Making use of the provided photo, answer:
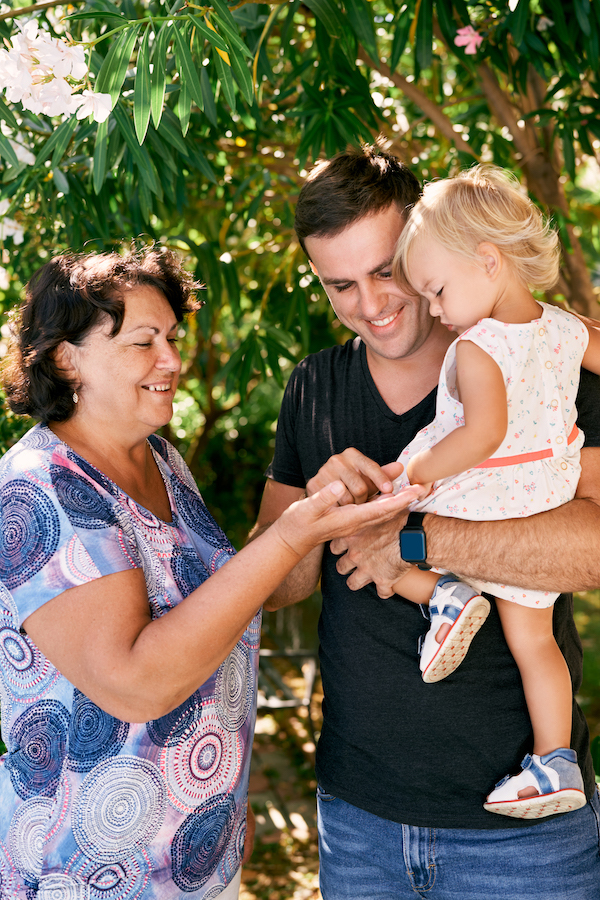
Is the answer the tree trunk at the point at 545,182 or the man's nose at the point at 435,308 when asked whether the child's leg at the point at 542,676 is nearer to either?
the man's nose at the point at 435,308

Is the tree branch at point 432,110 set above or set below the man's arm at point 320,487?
above

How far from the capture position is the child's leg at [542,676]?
4.79 ft

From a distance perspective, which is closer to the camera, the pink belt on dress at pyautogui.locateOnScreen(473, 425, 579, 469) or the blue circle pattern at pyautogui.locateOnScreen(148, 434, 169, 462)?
the pink belt on dress at pyautogui.locateOnScreen(473, 425, 579, 469)

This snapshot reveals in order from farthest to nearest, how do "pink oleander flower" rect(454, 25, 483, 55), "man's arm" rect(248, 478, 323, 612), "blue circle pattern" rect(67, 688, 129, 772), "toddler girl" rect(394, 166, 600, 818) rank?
"pink oleander flower" rect(454, 25, 483, 55), "man's arm" rect(248, 478, 323, 612), "toddler girl" rect(394, 166, 600, 818), "blue circle pattern" rect(67, 688, 129, 772)

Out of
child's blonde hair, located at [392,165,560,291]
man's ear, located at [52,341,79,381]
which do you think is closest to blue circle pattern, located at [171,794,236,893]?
man's ear, located at [52,341,79,381]

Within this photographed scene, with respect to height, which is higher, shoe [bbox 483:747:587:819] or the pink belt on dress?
the pink belt on dress

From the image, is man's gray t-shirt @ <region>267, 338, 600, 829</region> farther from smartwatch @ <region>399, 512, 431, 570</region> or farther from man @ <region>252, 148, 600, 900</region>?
smartwatch @ <region>399, 512, 431, 570</region>

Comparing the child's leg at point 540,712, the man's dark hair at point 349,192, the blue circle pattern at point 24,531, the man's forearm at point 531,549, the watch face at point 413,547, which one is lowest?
the child's leg at point 540,712

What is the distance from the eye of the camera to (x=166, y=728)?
53.2 inches

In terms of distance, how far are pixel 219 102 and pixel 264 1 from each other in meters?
0.54

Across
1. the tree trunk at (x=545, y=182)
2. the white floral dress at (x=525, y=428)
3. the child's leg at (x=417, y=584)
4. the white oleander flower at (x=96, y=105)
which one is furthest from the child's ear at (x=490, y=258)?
the tree trunk at (x=545, y=182)

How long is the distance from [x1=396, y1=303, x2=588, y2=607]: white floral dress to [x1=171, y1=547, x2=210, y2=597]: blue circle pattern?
0.45 m

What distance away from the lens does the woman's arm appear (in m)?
1.19

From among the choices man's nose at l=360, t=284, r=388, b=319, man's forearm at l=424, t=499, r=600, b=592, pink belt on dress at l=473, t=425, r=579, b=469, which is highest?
man's nose at l=360, t=284, r=388, b=319
